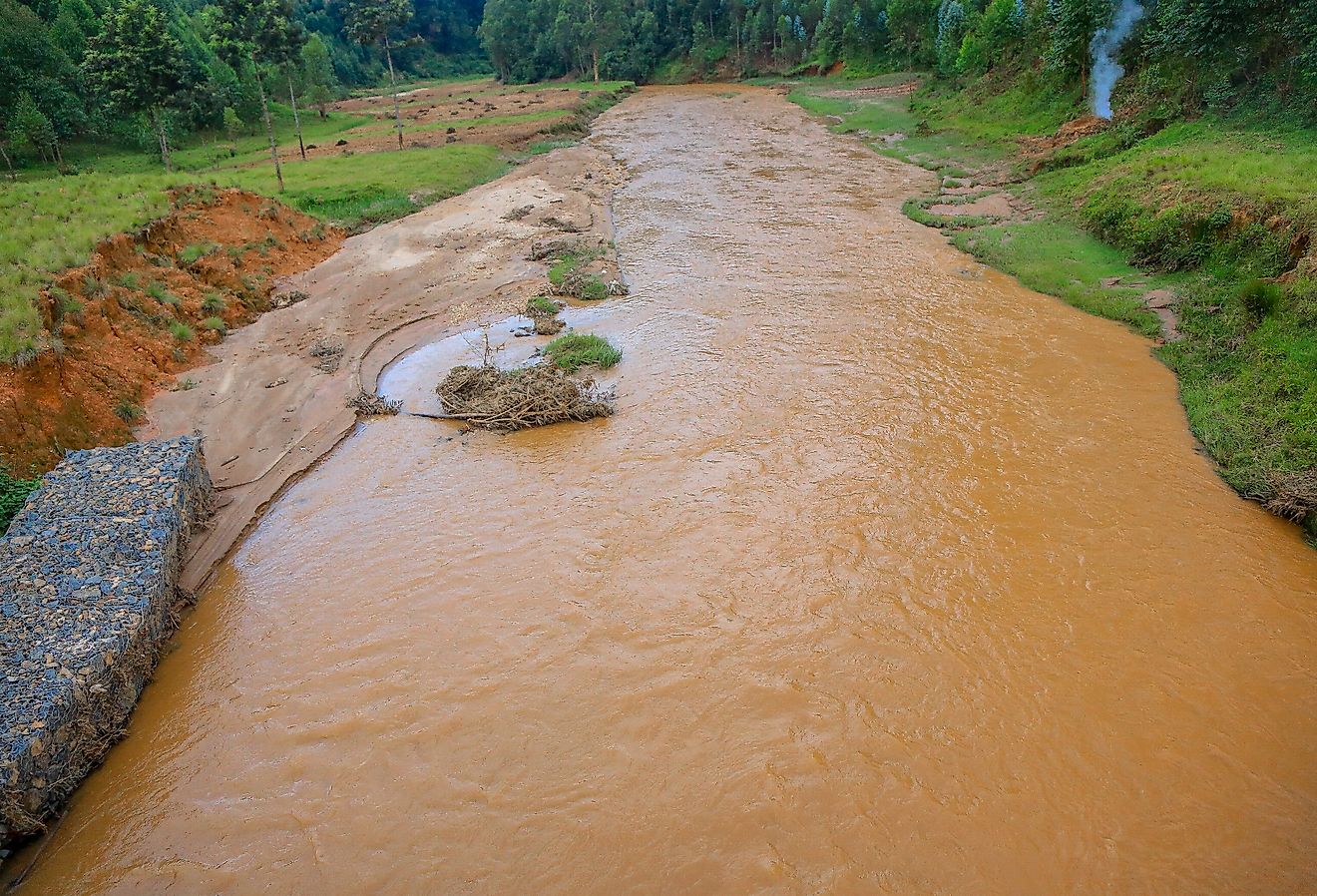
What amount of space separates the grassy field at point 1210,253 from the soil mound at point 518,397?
33.2 ft

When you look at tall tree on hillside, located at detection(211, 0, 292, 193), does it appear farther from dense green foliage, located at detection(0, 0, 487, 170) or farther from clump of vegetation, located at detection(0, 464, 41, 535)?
clump of vegetation, located at detection(0, 464, 41, 535)

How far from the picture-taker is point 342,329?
54.8 ft

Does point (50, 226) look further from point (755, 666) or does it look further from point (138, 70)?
point (755, 666)

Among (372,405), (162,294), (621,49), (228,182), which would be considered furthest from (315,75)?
(372,405)

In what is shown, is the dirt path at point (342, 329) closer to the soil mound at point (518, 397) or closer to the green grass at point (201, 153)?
the soil mound at point (518, 397)

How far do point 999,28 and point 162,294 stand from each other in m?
38.0

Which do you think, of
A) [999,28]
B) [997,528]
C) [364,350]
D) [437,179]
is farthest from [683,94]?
[997,528]

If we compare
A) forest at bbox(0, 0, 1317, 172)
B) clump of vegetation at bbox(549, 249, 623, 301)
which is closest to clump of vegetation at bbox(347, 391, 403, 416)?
clump of vegetation at bbox(549, 249, 623, 301)

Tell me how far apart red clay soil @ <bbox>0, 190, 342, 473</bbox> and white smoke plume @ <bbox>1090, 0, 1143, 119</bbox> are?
91.3 feet

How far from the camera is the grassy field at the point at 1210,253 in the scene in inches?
414

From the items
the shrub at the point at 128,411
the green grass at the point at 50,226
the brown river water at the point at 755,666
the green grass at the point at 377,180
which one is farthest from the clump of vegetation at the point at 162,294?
the green grass at the point at 377,180

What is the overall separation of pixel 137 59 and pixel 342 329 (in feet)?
63.6

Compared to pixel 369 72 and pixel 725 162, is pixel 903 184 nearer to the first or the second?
pixel 725 162

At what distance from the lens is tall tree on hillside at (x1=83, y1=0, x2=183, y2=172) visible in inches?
1038
